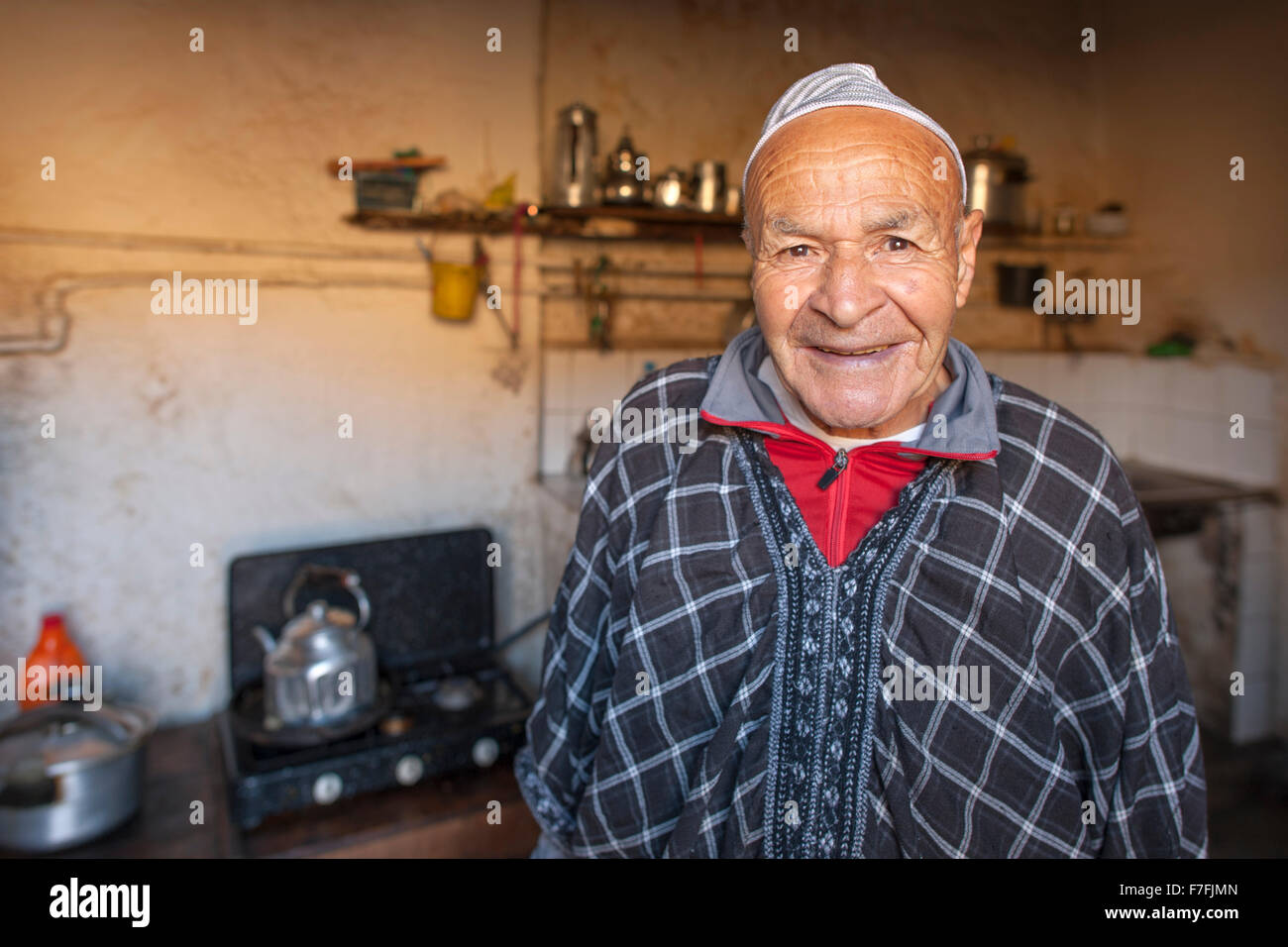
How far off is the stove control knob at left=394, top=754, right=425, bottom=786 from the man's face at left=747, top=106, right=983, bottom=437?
4.40ft

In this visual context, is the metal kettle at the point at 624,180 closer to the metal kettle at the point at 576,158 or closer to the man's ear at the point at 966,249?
the metal kettle at the point at 576,158

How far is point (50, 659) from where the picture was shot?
1.95 meters

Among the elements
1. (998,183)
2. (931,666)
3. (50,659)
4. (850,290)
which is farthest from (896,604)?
(998,183)

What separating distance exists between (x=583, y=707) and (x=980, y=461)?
57 centimetres

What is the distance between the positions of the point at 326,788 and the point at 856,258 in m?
1.52

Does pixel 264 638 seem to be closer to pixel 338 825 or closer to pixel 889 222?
pixel 338 825

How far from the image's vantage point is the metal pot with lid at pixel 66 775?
5.15 feet

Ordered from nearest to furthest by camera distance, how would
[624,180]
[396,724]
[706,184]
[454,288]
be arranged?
[396,724], [454,288], [624,180], [706,184]

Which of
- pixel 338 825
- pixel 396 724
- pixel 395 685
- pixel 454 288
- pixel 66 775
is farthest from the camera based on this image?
pixel 454 288

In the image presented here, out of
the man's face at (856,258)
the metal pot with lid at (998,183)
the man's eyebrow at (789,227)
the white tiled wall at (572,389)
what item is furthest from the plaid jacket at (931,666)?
the metal pot with lid at (998,183)

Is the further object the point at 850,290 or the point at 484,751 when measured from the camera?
the point at 484,751

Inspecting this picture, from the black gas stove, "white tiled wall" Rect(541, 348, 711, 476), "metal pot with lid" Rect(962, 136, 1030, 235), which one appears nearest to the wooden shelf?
"white tiled wall" Rect(541, 348, 711, 476)

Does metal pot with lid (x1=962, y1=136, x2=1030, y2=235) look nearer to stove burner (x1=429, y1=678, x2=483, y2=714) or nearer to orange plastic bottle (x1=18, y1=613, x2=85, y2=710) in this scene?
stove burner (x1=429, y1=678, x2=483, y2=714)
